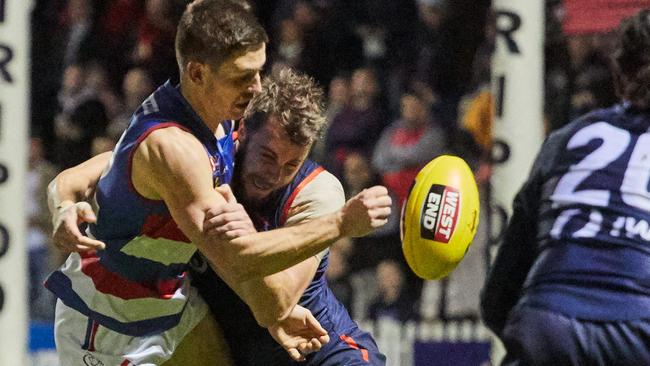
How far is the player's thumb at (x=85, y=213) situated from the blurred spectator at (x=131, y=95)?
6.25 m

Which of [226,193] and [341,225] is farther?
[226,193]

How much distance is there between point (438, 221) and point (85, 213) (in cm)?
120

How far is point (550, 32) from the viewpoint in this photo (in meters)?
9.32

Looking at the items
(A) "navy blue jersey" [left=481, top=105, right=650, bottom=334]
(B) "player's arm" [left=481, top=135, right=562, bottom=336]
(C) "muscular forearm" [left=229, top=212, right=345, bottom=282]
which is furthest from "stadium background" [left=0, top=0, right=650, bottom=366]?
(A) "navy blue jersey" [left=481, top=105, right=650, bottom=334]

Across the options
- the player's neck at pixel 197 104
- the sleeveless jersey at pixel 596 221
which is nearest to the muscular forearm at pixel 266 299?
the player's neck at pixel 197 104

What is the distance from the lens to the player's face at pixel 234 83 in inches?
172

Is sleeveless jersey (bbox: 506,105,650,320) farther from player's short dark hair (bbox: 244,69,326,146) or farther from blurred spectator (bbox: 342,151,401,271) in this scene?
blurred spectator (bbox: 342,151,401,271)

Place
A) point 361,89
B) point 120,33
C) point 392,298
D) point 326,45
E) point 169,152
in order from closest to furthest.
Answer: point 169,152 → point 392,298 → point 361,89 → point 326,45 → point 120,33

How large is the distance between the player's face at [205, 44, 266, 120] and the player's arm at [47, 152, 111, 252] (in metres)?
A: 0.53

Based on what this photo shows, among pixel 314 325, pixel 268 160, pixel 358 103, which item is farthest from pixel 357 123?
pixel 314 325

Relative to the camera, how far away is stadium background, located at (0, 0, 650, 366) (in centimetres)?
841

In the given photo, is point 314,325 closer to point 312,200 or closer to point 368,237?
point 312,200

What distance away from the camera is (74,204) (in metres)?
4.49

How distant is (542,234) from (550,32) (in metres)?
5.73
